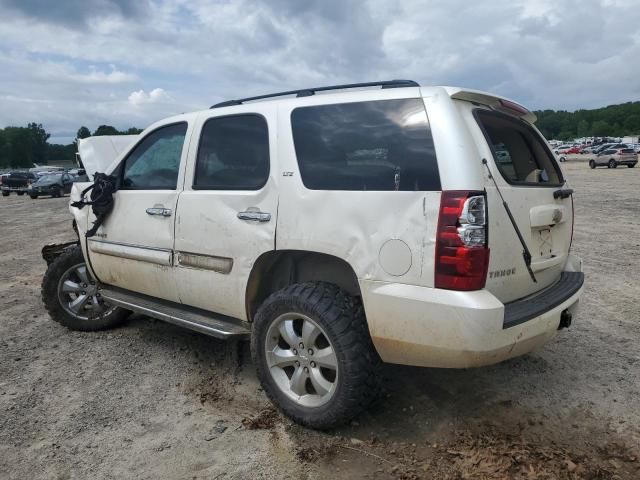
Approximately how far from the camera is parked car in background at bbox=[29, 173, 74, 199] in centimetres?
3016

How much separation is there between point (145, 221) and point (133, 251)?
0.89ft

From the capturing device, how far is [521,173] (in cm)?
350

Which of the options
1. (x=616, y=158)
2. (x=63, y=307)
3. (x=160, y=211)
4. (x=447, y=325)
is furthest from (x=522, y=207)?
(x=616, y=158)

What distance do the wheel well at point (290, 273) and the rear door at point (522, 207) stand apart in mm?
875

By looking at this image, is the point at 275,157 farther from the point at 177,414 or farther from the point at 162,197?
the point at 177,414

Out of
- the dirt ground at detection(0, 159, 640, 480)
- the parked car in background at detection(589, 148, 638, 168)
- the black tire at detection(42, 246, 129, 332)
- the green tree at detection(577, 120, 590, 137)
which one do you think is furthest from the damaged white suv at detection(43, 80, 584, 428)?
the green tree at detection(577, 120, 590, 137)

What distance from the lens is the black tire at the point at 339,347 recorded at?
2.84 m

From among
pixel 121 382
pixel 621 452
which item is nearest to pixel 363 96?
pixel 621 452

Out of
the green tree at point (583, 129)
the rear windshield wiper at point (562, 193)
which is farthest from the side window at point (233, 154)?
the green tree at point (583, 129)

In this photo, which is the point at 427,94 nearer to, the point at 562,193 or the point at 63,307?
the point at 562,193

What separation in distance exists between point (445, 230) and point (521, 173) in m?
1.29

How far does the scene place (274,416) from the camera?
3289 millimetres

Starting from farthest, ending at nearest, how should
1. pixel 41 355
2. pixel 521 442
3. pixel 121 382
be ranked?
pixel 41 355
pixel 121 382
pixel 521 442

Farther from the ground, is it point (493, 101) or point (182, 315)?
point (493, 101)
